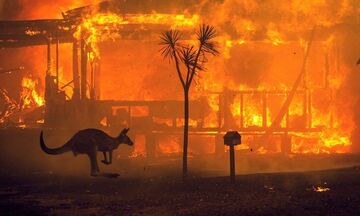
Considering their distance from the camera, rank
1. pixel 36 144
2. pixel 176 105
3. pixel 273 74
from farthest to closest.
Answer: pixel 273 74, pixel 176 105, pixel 36 144

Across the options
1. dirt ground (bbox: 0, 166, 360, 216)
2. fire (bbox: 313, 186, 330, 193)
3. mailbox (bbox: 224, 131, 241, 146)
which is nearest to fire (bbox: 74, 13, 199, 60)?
dirt ground (bbox: 0, 166, 360, 216)

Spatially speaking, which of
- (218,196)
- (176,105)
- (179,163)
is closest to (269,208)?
Result: (218,196)

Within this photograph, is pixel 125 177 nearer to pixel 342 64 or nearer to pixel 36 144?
pixel 36 144

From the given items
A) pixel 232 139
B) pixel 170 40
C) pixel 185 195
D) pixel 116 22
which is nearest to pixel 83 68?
pixel 116 22

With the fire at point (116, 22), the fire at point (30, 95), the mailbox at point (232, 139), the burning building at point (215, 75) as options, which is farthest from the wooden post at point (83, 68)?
the mailbox at point (232, 139)

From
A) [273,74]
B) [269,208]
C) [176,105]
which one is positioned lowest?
[269,208]

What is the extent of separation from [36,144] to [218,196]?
9.69 m

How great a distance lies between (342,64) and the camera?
21.3 m

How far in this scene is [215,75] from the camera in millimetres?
22344

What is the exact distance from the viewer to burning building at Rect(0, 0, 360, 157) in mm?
18781

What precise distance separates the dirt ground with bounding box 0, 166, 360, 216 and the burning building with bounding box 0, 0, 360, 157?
18.4 feet

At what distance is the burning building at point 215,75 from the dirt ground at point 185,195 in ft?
18.4

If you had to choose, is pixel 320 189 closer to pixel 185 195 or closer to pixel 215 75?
pixel 185 195

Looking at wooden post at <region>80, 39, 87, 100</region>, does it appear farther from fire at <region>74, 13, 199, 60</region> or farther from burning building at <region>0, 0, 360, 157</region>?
fire at <region>74, 13, 199, 60</region>
